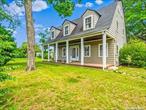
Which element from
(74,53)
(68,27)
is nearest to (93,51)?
(74,53)

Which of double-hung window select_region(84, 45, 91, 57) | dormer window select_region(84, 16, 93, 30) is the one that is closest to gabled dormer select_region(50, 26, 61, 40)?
double-hung window select_region(84, 45, 91, 57)

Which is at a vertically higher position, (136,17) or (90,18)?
(136,17)

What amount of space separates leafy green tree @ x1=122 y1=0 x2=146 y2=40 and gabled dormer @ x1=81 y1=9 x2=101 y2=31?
10.4 meters

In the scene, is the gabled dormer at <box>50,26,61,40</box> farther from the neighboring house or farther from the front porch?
the neighboring house

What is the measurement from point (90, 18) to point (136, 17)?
40.7ft

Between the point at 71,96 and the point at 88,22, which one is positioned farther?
the point at 88,22

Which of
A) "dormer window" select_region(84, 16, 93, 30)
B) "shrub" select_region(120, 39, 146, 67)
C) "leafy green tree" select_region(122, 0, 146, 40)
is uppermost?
"leafy green tree" select_region(122, 0, 146, 40)

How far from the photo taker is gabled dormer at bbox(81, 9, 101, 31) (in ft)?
64.4

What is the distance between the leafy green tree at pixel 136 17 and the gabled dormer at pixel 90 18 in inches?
410

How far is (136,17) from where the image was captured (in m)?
29.3

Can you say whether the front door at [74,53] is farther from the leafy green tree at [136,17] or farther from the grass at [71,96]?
the grass at [71,96]

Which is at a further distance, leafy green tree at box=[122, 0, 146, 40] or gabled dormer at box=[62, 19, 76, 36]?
leafy green tree at box=[122, 0, 146, 40]

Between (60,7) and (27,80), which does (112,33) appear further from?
(27,80)

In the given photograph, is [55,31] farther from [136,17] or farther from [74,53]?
[136,17]
